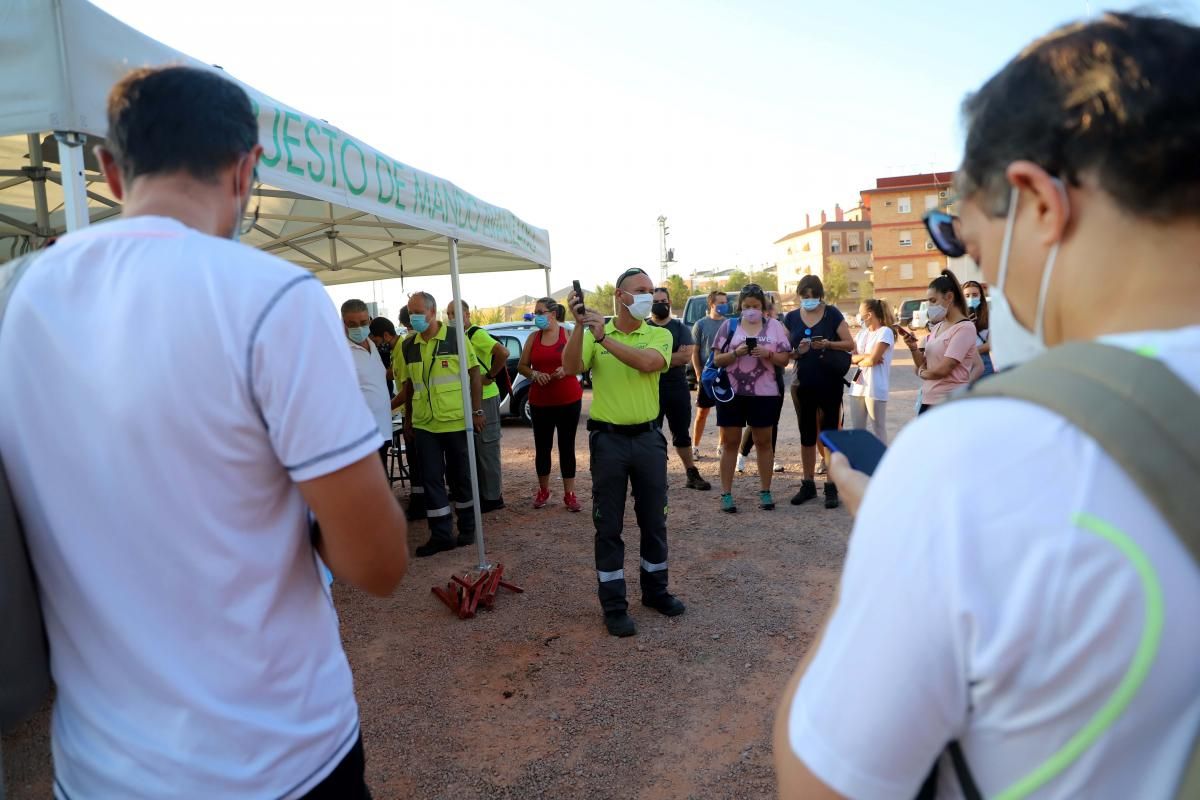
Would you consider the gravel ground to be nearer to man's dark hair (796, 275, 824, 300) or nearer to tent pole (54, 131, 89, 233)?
man's dark hair (796, 275, 824, 300)

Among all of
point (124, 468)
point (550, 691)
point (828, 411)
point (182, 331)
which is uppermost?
point (182, 331)

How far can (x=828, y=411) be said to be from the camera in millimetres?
6785

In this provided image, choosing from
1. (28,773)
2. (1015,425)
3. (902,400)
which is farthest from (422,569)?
(902,400)

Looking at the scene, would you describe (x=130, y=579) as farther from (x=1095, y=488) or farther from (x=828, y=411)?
(x=828, y=411)

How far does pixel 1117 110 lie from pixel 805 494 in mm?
6492

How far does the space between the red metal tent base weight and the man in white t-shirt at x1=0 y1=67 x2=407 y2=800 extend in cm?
358

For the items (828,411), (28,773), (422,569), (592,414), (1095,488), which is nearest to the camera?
(1095,488)

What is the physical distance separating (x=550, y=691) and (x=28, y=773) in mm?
2252

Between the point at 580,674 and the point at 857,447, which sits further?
the point at 580,674

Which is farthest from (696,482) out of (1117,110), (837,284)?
(837,284)

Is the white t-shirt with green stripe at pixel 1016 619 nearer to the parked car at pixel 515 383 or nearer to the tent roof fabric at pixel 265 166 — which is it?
the tent roof fabric at pixel 265 166

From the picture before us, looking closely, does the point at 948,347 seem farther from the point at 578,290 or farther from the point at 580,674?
the point at 580,674

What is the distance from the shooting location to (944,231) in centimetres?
108

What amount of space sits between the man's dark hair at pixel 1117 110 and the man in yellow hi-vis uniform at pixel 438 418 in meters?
5.53
